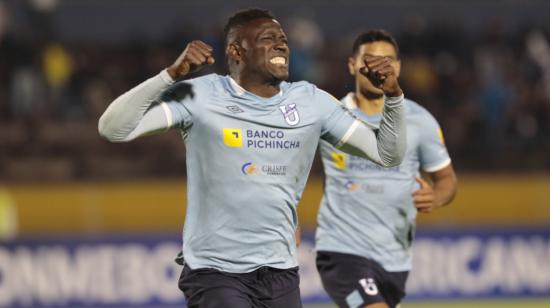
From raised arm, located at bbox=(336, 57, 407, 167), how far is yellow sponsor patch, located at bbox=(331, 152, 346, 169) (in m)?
1.38

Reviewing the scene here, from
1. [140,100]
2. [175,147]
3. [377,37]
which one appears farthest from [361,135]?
[175,147]

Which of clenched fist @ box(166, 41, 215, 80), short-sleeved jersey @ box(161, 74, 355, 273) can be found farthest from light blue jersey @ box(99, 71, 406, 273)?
clenched fist @ box(166, 41, 215, 80)

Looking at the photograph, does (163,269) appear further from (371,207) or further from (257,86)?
(257,86)

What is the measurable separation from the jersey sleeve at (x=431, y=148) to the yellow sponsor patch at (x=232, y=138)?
217 centimetres

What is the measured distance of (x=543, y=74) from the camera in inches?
679

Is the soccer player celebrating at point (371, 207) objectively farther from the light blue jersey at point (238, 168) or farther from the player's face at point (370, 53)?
the light blue jersey at point (238, 168)

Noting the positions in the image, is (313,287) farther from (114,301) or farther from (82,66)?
(82,66)

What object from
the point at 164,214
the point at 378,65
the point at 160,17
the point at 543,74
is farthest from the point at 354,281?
the point at 160,17

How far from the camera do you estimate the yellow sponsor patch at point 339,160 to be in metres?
6.93

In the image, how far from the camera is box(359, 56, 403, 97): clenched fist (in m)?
5.01

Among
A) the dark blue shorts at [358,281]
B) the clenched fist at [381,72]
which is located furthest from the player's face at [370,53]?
the clenched fist at [381,72]

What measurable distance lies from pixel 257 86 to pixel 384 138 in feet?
2.21

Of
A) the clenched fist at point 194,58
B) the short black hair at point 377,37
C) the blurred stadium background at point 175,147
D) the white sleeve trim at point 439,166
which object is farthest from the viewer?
the blurred stadium background at point 175,147

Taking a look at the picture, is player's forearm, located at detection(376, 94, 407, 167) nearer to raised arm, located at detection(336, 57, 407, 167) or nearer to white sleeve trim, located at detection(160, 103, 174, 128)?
raised arm, located at detection(336, 57, 407, 167)
